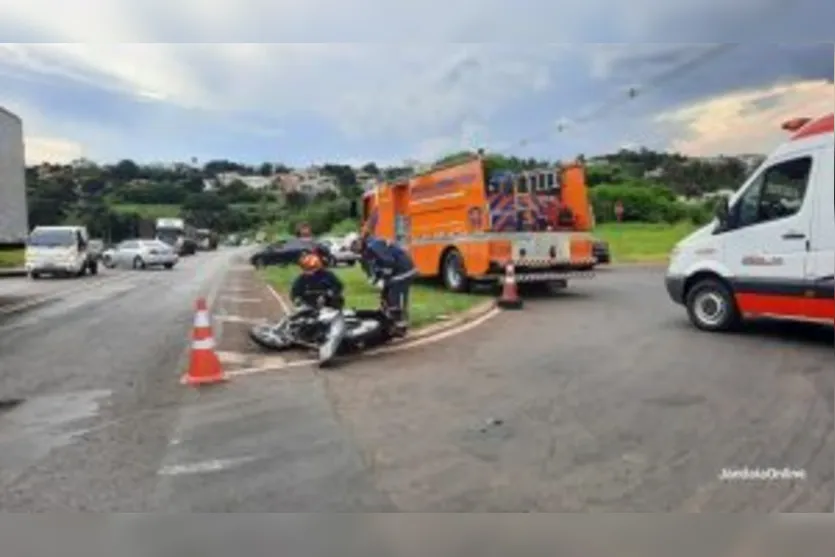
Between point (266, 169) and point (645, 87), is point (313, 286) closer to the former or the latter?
point (266, 169)

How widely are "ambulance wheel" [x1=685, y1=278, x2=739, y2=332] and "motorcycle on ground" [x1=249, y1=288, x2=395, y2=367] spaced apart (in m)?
1.08

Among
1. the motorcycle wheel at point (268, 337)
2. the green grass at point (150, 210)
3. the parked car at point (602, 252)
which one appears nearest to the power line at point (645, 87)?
the parked car at point (602, 252)

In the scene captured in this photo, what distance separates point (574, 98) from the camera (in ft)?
8.86

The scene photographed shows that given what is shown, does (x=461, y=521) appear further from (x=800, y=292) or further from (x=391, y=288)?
(x=800, y=292)

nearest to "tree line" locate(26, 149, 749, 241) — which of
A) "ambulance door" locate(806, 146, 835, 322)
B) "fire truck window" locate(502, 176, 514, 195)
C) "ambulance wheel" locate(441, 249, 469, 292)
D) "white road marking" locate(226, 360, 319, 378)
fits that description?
"ambulance door" locate(806, 146, 835, 322)

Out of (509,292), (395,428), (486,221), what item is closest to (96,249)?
(395,428)

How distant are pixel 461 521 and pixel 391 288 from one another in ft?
3.37

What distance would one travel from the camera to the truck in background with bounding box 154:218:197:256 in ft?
8.95

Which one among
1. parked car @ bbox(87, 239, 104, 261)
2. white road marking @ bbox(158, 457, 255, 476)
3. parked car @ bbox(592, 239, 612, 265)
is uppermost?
parked car @ bbox(87, 239, 104, 261)

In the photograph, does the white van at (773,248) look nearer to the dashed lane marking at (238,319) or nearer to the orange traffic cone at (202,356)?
the dashed lane marking at (238,319)

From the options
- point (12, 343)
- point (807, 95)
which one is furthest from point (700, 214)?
point (12, 343)

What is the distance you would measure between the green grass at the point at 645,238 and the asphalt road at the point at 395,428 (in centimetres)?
33

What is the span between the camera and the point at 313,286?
2936mm

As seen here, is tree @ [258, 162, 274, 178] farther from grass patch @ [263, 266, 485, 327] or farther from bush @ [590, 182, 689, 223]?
bush @ [590, 182, 689, 223]
